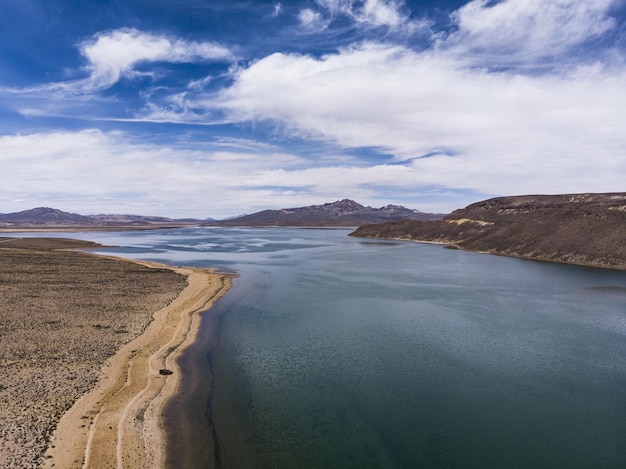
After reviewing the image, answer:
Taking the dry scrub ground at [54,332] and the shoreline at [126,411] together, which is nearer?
the shoreline at [126,411]

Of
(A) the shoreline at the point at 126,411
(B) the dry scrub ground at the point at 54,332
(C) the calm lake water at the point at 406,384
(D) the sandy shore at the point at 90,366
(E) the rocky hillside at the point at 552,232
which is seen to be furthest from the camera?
(E) the rocky hillside at the point at 552,232

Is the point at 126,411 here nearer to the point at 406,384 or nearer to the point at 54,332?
the point at 54,332

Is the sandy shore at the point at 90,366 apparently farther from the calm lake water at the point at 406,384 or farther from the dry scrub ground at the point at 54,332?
the calm lake water at the point at 406,384

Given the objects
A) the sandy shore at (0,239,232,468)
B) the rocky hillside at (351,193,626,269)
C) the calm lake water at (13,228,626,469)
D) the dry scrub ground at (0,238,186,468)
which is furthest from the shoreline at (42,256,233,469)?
the rocky hillside at (351,193,626,269)

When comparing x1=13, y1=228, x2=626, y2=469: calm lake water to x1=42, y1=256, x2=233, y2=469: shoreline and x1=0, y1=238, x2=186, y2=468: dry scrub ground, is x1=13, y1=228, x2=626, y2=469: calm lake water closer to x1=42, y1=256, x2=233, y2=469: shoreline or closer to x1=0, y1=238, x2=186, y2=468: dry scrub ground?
x1=42, y1=256, x2=233, y2=469: shoreline

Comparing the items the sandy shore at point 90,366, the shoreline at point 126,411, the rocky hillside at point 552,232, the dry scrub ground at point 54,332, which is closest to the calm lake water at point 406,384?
Answer: the shoreline at point 126,411
